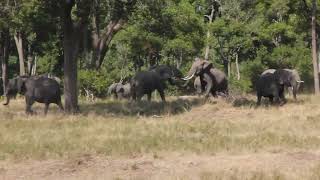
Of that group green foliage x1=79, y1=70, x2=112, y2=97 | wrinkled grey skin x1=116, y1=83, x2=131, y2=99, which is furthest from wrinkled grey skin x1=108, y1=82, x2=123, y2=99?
green foliage x1=79, y1=70, x2=112, y2=97

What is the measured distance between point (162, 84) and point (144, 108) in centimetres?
384

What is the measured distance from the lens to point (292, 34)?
46.1m

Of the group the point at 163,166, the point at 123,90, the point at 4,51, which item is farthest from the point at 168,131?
the point at 4,51

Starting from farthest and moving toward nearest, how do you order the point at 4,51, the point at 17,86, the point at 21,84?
1. the point at 4,51
2. the point at 17,86
3. the point at 21,84

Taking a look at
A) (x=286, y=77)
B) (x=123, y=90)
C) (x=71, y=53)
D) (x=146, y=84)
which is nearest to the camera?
(x=71, y=53)

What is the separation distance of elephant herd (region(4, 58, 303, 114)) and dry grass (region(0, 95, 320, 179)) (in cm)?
71

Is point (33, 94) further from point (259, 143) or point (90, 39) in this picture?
point (90, 39)

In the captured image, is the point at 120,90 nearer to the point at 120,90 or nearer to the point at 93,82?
the point at 120,90

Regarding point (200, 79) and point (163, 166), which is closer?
point (163, 166)

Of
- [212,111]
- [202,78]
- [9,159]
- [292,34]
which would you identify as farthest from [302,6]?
[9,159]

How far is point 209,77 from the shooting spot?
1009 inches

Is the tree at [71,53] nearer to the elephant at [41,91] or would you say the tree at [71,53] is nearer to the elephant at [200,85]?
the elephant at [41,91]

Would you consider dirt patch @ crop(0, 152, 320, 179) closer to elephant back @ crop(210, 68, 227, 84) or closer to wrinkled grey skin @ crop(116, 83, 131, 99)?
elephant back @ crop(210, 68, 227, 84)

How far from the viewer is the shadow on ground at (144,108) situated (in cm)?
2200
